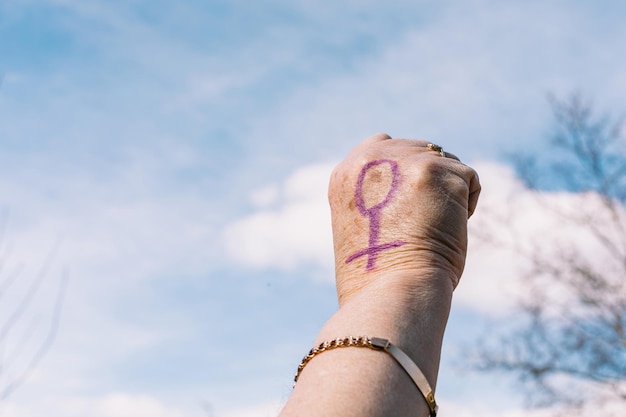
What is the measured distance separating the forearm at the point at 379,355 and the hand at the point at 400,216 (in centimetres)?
6

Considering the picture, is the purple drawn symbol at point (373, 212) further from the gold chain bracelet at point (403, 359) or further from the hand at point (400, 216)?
the gold chain bracelet at point (403, 359)

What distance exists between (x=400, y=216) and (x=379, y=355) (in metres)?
0.43

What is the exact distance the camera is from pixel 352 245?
164 centimetres

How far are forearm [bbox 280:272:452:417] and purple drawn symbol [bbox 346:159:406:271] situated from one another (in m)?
0.11

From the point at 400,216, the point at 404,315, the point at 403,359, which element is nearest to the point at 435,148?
the point at 400,216

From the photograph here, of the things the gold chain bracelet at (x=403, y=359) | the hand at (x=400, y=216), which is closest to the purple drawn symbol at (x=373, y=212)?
the hand at (x=400, y=216)

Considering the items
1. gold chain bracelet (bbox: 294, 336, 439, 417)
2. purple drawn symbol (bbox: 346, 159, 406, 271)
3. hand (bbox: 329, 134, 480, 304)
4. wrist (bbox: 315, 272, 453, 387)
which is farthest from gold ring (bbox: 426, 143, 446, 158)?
gold chain bracelet (bbox: 294, 336, 439, 417)

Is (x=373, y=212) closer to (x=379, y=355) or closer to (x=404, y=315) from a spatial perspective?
(x=404, y=315)

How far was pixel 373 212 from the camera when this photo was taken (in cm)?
162

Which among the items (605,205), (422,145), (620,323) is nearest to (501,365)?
(620,323)

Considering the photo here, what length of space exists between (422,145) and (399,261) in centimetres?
35

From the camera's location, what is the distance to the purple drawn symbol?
1.56m

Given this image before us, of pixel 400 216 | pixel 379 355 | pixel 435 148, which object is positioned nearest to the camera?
pixel 379 355

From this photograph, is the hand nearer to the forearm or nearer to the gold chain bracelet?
the forearm
